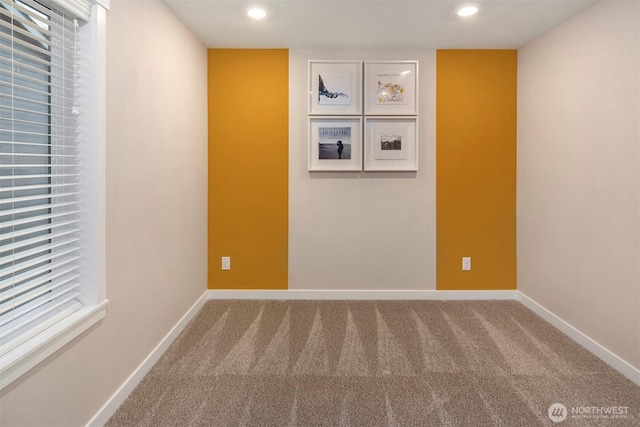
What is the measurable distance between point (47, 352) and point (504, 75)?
12.6 ft

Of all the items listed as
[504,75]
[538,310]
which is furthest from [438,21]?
[538,310]

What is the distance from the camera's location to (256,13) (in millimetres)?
2564

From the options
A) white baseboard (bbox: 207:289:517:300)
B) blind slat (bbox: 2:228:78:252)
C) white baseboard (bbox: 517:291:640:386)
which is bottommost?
white baseboard (bbox: 517:291:640:386)

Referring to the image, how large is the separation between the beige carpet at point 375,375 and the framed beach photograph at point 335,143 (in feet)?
Answer: 4.48

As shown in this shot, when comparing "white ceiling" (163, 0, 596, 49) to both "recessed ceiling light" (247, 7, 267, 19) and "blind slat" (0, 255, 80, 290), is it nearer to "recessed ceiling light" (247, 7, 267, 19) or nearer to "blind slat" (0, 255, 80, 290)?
"recessed ceiling light" (247, 7, 267, 19)

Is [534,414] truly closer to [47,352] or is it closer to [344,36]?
[47,352]

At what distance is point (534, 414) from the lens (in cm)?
175

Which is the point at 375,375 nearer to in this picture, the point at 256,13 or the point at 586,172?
the point at 586,172

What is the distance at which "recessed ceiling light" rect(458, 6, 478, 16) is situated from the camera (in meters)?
2.48

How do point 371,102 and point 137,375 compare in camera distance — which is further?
point 371,102

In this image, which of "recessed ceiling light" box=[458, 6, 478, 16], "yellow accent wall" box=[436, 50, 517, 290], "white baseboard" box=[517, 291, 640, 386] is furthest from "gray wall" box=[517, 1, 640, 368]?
"recessed ceiling light" box=[458, 6, 478, 16]

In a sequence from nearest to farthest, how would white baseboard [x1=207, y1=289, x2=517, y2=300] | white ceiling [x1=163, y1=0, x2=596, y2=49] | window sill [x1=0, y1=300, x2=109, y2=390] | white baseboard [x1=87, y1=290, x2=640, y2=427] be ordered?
1. window sill [x1=0, y1=300, x2=109, y2=390]
2. white baseboard [x1=87, y1=290, x2=640, y2=427]
3. white ceiling [x1=163, y1=0, x2=596, y2=49]
4. white baseboard [x1=207, y1=289, x2=517, y2=300]

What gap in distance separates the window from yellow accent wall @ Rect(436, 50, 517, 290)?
9.13 ft

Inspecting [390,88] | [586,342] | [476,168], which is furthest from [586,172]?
[390,88]
